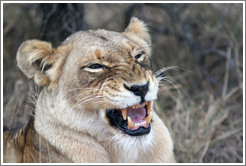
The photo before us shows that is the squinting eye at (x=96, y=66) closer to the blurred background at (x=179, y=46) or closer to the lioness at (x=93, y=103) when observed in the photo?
the lioness at (x=93, y=103)

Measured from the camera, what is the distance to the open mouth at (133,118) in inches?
95.0

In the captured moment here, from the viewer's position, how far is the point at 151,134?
98.6 inches

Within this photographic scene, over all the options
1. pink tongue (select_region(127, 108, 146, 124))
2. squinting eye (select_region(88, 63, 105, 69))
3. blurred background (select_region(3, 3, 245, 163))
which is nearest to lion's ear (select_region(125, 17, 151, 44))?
squinting eye (select_region(88, 63, 105, 69))

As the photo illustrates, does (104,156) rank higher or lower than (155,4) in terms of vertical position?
lower

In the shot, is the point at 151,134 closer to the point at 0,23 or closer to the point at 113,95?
the point at 113,95

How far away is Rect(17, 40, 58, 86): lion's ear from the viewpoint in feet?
8.32

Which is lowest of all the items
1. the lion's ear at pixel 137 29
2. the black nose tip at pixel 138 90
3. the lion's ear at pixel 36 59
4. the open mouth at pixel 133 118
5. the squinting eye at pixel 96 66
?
the open mouth at pixel 133 118

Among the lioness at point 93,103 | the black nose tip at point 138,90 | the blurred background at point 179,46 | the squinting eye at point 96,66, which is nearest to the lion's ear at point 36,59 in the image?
the lioness at point 93,103

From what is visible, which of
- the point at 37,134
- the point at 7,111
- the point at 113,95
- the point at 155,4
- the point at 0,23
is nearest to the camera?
the point at 113,95

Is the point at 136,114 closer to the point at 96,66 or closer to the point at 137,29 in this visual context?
the point at 96,66

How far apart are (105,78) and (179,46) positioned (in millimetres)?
2997

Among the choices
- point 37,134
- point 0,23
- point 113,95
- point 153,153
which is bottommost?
point 153,153

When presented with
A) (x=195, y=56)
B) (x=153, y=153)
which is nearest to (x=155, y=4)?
(x=195, y=56)

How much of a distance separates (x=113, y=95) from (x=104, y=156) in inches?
18.2
